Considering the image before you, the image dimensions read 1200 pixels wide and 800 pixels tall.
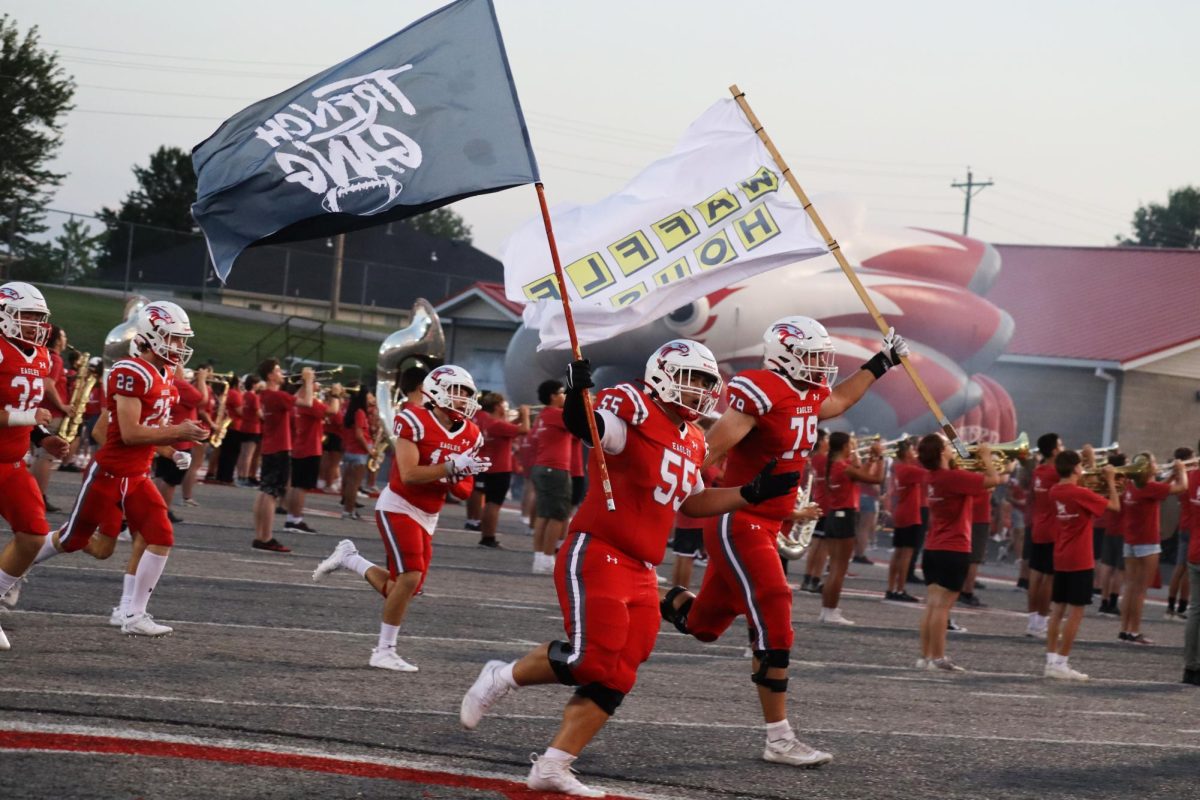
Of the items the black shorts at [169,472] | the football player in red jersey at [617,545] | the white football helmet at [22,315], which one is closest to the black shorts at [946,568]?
the football player in red jersey at [617,545]

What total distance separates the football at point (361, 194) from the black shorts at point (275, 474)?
813 cm

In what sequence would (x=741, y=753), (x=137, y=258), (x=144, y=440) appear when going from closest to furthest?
(x=741, y=753)
(x=144, y=440)
(x=137, y=258)

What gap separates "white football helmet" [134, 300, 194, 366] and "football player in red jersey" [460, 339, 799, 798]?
3.81 metres

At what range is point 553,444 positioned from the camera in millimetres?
17031

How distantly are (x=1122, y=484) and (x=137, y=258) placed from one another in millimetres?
24870

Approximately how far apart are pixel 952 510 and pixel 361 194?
6.12 metres

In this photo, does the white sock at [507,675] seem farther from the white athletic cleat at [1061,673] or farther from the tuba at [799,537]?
the tuba at [799,537]

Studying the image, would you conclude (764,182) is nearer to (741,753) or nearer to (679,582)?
(741,753)

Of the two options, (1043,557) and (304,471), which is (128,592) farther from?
(1043,557)

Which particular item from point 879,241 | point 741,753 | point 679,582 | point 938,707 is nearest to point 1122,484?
point 679,582

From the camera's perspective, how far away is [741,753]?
7344mm

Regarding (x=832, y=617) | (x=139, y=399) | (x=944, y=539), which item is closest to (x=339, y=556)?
(x=139, y=399)

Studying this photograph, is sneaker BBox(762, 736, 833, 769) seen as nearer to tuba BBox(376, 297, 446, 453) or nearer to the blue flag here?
the blue flag

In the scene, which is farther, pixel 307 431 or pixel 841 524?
Result: pixel 307 431
